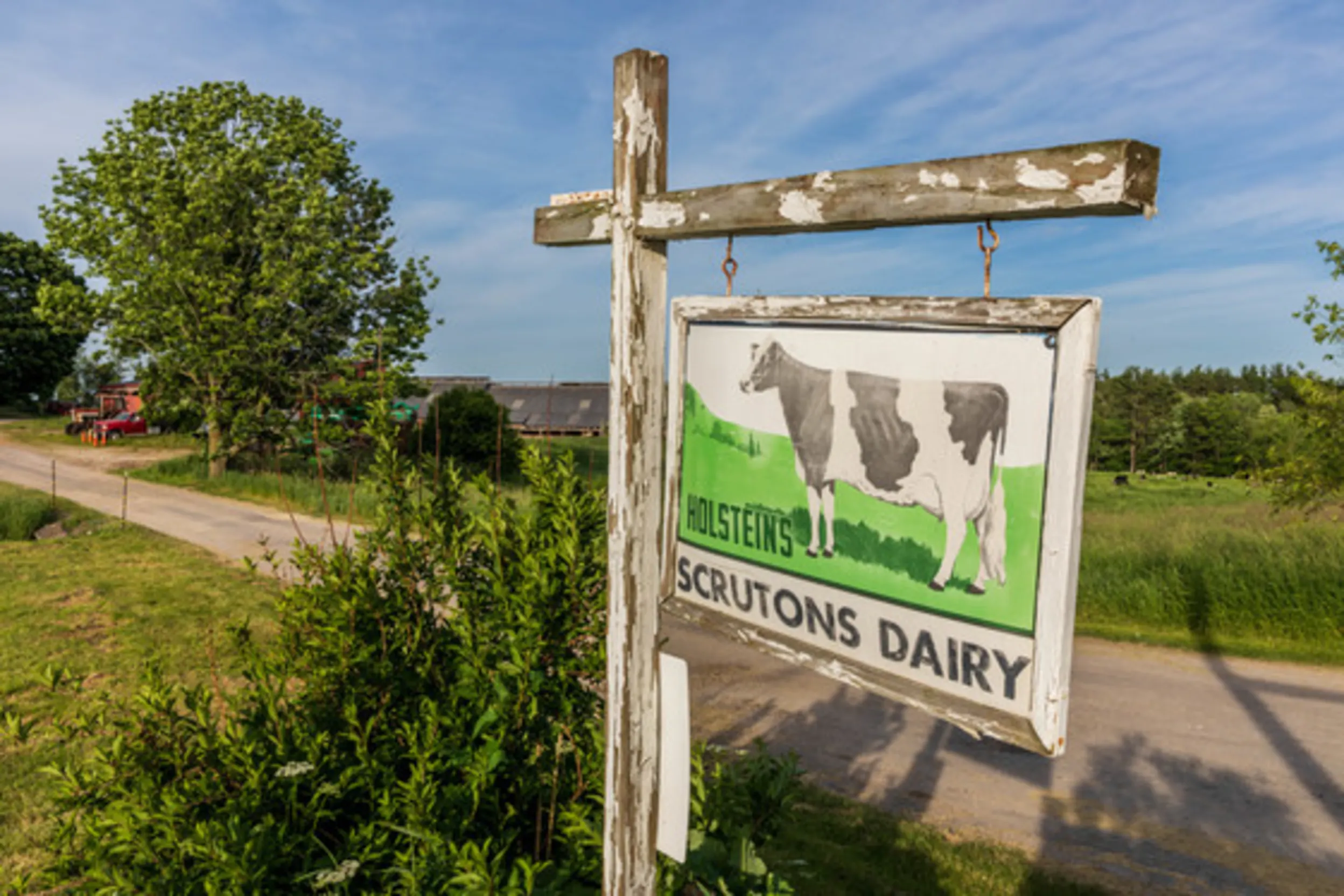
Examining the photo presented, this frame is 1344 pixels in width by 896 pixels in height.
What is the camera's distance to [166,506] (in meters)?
18.4

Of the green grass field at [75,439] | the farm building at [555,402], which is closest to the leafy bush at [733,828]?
the green grass field at [75,439]

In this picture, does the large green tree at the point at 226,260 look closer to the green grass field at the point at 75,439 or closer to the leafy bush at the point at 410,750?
the green grass field at the point at 75,439

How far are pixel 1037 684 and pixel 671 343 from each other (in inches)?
54.3

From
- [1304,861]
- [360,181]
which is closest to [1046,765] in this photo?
[1304,861]

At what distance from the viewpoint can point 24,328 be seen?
157 feet

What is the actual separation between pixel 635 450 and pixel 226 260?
1015 inches

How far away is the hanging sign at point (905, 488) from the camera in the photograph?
1833mm

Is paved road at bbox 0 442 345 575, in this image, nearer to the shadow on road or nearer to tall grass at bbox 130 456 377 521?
tall grass at bbox 130 456 377 521

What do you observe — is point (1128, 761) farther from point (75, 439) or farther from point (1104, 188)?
point (75, 439)

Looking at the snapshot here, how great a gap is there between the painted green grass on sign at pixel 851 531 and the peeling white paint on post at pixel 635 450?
143 millimetres

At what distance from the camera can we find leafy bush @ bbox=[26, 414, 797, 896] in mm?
3014

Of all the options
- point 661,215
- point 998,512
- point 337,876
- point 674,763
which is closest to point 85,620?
point 337,876

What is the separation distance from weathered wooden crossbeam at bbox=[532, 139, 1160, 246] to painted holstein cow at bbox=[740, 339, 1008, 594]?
0.35 metres

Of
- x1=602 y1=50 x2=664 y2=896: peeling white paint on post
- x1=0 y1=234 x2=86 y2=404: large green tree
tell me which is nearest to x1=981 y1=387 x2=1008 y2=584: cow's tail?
x1=602 y1=50 x2=664 y2=896: peeling white paint on post
